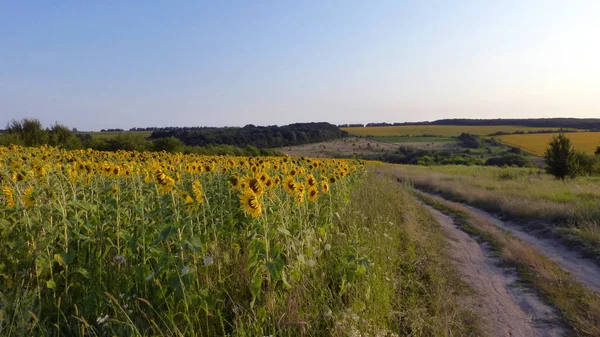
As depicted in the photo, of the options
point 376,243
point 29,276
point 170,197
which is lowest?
point 376,243

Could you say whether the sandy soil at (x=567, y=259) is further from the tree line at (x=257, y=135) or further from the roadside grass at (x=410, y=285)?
the tree line at (x=257, y=135)

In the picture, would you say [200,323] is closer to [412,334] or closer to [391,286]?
[412,334]

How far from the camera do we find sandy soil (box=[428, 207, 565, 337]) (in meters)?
4.36

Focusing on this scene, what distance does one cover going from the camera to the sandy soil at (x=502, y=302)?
172 inches

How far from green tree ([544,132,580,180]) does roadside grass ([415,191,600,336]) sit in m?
20.6

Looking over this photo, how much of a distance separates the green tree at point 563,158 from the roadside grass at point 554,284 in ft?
67.6

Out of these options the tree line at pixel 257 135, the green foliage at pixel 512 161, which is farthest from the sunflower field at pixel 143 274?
the green foliage at pixel 512 161

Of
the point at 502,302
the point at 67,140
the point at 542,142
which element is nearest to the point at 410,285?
the point at 502,302

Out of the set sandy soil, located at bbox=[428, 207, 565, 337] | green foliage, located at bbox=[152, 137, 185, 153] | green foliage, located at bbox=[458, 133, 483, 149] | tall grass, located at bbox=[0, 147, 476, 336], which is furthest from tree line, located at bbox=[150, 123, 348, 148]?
tall grass, located at bbox=[0, 147, 476, 336]

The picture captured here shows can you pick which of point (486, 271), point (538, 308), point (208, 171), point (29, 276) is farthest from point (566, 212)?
point (29, 276)

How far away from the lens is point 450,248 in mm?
7781

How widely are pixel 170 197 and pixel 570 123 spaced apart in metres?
111

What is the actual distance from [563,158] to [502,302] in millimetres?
25396

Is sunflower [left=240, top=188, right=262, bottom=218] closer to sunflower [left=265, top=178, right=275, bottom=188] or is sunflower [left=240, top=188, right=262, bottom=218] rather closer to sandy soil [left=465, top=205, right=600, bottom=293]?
sunflower [left=265, top=178, right=275, bottom=188]
